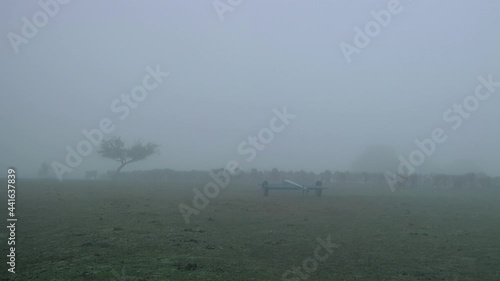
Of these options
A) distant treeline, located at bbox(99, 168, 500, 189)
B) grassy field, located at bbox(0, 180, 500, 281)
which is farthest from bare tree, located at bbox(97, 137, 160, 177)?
grassy field, located at bbox(0, 180, 500, 281)

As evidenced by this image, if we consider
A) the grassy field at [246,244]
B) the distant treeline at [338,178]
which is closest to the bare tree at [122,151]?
the distant treeline at [338,178]

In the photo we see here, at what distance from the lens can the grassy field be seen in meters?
12.8

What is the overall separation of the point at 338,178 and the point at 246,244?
6713 centimetres

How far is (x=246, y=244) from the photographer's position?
17453 millimetres

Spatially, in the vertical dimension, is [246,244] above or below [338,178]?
below

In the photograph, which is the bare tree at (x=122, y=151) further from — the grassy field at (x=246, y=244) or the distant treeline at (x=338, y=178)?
the grassy field at (x=246, y=244)

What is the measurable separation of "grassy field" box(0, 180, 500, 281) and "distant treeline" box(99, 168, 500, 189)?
43818mm

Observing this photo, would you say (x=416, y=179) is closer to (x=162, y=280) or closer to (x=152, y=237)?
(x=152, y=237)

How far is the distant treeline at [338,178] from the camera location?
68.4 metres

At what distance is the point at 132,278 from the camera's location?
1156 cm

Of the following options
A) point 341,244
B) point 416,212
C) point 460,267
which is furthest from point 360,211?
point 460,267

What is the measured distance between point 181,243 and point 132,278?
5.21 metres

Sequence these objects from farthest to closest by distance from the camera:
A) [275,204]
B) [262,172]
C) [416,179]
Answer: [262,172] < [416,179] < [275,204]

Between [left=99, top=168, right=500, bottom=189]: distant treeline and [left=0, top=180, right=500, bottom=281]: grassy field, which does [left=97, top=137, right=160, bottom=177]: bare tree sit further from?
[left=0, top=180, right=500, bottom=281]: grassy field
